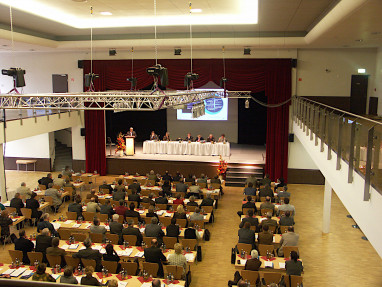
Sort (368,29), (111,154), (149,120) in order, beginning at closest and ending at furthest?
(368,29)
(111,154)
(149,120)

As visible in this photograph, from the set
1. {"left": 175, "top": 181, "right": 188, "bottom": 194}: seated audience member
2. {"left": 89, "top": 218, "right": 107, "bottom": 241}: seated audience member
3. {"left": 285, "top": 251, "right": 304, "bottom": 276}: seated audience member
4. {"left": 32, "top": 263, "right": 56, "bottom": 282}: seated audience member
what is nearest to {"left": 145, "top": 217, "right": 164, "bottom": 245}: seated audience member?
{"left": 89, "top": 218, "right": 107, "bottom": 241}: seated audience member

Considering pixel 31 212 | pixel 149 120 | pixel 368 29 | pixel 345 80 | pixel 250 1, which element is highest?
pixel 250 1

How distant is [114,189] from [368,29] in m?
9.58

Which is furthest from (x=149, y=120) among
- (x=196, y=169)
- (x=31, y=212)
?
(x=31, y=212)

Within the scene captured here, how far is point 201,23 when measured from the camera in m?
15.0

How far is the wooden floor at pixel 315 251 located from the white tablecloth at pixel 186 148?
4029mm

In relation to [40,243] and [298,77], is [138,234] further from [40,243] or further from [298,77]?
[298,77]

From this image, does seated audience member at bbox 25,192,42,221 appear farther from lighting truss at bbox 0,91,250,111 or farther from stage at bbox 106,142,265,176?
stage at bbox 106,142,265,176

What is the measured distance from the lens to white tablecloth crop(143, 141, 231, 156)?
19.6 m

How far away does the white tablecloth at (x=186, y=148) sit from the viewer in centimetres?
1956

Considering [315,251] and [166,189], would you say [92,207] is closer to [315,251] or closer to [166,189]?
[166,189]

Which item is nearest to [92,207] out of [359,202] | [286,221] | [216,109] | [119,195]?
[119,195]

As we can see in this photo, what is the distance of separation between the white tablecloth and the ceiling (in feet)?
16.6

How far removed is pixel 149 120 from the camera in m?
24.1
